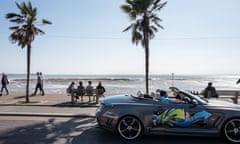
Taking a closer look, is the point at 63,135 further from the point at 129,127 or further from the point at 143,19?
the point at 143,19

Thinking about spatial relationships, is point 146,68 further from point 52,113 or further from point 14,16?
point 14,16

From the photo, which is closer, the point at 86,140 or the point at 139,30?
the point at 86,140

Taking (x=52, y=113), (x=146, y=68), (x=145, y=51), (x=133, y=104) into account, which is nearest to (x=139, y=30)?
(x=145, y=51)

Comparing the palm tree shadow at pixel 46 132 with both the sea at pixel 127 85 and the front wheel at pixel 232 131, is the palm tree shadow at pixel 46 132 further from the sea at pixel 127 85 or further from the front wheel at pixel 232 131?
the sea at pixel 127 85

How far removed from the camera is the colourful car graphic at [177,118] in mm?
6252

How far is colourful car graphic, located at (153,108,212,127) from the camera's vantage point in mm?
6252

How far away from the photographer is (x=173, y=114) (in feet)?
20.7

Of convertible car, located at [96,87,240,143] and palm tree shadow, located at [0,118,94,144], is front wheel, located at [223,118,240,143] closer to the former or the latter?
convertible car, located at [96,87,240,143]

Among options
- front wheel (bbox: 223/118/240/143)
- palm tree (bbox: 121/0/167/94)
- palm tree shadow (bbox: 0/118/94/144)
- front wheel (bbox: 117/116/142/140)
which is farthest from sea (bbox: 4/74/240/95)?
front wheel (bbox: 117/116/142/140)

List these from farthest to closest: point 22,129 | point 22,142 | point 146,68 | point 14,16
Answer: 1. point 146,68
2. point 14,16
3. point 22,129
4. point 22,142

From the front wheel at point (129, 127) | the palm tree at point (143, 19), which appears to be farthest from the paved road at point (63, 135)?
the palm tree at point (143, 19)

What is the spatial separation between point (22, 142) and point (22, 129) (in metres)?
1.53

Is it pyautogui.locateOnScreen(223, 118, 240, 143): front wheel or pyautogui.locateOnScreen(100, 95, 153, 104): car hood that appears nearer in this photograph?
pyautogui.locateOnScreen(223, 118, 240, 143): front wheel

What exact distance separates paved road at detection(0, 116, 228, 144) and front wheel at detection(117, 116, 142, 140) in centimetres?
16
